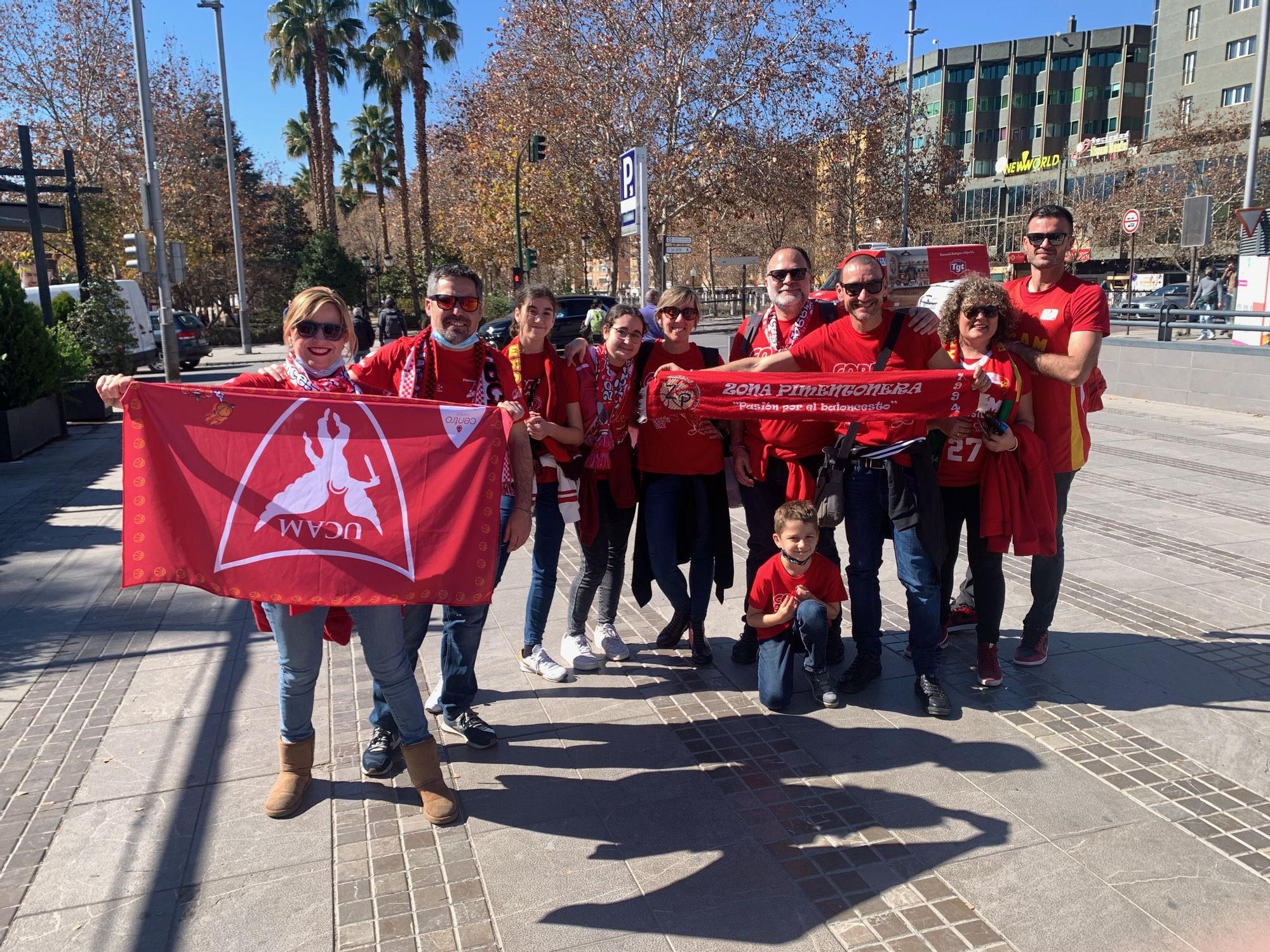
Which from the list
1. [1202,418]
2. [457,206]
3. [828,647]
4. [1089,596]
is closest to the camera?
[828,647]

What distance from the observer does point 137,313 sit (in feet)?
72.4

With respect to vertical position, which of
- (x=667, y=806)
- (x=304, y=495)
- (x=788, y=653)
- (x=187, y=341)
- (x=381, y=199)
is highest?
(x=381, y=199)

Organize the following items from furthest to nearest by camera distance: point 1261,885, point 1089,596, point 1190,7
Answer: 1. point 1190,7
2. point 1089,596
3. point 1261,885

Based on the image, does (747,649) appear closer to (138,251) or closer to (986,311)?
(986,311)

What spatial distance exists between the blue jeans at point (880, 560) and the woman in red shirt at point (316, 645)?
1.99 metres

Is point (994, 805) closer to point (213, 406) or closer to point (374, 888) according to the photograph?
point (374, 888)

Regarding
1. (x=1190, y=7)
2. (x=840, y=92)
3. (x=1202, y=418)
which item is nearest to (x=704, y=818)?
(x=1202, y=418)

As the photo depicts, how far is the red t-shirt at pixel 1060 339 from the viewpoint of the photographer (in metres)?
4.16

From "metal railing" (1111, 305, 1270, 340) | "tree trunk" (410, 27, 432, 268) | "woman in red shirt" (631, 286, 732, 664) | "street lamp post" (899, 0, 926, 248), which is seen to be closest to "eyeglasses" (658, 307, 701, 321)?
"woman in red shirt" (631, 286, 732, 664)

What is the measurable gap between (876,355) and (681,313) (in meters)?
0.92

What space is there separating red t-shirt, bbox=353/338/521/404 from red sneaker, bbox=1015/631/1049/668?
2.81 meters

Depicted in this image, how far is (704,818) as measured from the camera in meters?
3.37

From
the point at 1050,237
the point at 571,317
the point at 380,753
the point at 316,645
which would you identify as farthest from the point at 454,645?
the point at 571,317

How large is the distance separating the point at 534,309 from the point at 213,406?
4.58 feet
